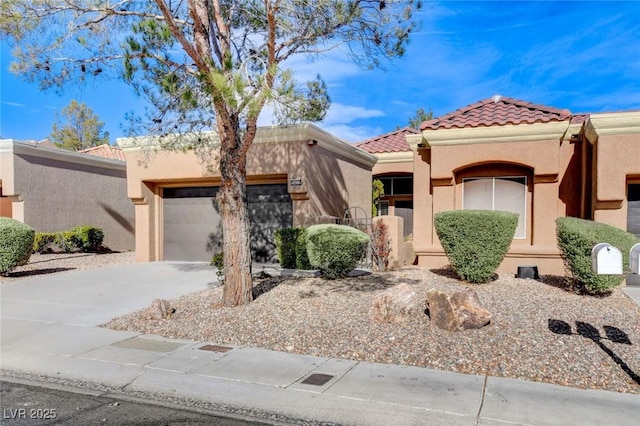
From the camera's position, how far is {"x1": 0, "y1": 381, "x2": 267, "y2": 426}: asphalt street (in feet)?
14.4

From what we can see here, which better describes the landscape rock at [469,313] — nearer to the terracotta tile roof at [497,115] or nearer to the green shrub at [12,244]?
the terracotta tile roof at [497,115]

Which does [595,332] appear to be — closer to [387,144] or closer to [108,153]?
[387,144]

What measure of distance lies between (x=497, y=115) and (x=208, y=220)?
30.6 ft

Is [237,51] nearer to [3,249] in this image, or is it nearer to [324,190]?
[324,190]

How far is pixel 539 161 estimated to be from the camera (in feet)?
38.4

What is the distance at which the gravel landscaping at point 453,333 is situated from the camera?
5582mm

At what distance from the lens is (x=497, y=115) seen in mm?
12320

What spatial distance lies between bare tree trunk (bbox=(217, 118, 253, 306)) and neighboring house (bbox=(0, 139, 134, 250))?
11.7 meters

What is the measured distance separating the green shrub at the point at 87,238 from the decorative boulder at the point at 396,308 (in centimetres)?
1450

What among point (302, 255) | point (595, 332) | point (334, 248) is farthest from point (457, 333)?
point (302, 255)

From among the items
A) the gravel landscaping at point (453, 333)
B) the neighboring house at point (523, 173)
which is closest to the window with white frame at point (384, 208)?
the neighboring house at point (523, 173)

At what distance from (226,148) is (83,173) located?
13336 mm

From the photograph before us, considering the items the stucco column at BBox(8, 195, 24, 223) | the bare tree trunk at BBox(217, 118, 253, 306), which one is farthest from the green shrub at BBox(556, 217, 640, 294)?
the stucco column at BBox(8, 195, 24, 223)

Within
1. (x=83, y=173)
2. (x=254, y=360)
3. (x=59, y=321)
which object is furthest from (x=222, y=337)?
(x=83, y=173)
